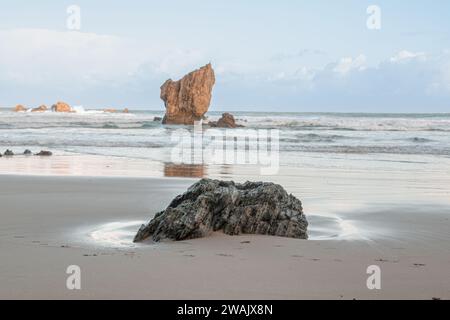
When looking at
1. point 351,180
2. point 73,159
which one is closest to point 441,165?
point 351,180

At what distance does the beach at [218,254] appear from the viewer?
467 cm

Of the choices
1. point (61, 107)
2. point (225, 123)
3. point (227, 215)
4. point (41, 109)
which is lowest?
point (227, 215)

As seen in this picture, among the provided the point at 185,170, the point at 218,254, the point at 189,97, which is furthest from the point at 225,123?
the point at 218,254

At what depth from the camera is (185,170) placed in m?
16.0

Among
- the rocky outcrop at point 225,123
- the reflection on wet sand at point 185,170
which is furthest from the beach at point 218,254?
the rocky outcrop at point 225,123

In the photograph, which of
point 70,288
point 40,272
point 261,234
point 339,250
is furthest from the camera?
point 261,234

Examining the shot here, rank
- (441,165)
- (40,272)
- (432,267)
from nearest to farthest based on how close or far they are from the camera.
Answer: (40,272) < (432,267) < (441,165)

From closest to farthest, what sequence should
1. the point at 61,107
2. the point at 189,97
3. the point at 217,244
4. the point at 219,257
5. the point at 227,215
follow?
1. the point at 219,257
2. the point at 217,244
3. the point at 227,215
4. the point at 189,97
5. the point at 61,107

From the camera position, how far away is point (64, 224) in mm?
7691

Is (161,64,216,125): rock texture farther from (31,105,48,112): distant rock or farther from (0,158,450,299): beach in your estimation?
(0,158,450,299): beach

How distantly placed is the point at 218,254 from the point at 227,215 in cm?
102

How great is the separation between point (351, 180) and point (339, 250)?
25.5 feet

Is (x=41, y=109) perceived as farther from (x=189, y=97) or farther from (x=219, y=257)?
(x=219, y=257)
